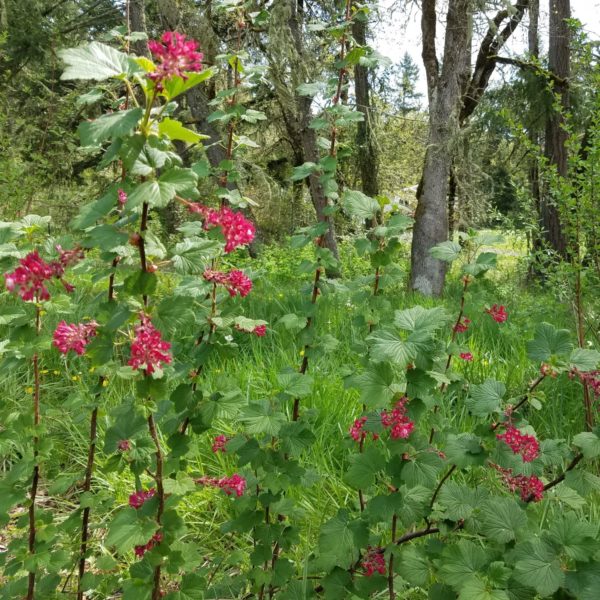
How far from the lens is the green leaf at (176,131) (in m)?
0.90

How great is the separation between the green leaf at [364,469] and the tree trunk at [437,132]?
451cm

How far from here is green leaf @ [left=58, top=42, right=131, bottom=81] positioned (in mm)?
842

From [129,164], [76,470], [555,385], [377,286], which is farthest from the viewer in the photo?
[555,385]

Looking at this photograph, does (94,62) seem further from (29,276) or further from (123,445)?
(123,445)

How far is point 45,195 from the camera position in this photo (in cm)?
991

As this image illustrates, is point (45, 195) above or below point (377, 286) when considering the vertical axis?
above

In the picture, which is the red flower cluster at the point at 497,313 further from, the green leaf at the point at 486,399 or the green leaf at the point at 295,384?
the green leaf at the point at 295,384

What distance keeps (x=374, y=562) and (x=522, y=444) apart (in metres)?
0.56

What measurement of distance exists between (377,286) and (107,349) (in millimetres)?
822

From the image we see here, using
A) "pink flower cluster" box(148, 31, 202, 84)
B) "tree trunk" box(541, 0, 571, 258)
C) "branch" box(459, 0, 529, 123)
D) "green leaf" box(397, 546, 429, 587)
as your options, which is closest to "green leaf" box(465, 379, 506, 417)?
"green leaf" box(397, 546, 429, 587)

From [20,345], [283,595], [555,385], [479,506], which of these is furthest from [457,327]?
[555,385]

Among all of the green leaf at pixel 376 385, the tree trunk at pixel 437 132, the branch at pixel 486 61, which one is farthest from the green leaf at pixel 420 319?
the branch at pixel 486 61

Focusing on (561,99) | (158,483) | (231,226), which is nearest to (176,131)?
(231,226)

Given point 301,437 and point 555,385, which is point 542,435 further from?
point 301,437
